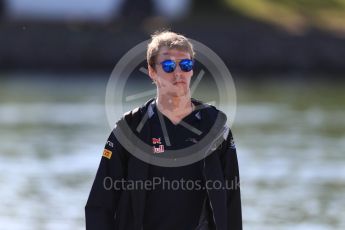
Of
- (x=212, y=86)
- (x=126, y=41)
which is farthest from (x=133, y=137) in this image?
(x=126, y=41)

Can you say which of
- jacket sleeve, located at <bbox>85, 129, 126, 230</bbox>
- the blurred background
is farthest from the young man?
the blurred background

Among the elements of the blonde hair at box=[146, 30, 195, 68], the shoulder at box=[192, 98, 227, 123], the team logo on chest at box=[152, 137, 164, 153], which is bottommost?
the team logo on chest at box=[152, 137, 164, 153]

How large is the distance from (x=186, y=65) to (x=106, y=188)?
2.49 feet

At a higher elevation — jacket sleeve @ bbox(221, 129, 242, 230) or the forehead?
the forehead

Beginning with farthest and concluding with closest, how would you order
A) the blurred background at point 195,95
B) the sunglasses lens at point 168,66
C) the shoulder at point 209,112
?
1. the blurred background at point 195,95
2. the shoulder at point 209,112
3. the sunglasses lens at point 168,66

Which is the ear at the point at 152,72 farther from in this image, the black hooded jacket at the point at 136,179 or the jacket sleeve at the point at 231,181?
the jacket sleeve at the point at 231,181

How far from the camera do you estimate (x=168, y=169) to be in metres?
5.57

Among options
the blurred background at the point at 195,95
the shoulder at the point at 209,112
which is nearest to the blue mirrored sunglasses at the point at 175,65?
the shoulder at the point at 209,112

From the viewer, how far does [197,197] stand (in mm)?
5633

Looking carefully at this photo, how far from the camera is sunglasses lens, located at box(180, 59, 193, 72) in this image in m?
5.55

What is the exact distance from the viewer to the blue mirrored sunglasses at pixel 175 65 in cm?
554

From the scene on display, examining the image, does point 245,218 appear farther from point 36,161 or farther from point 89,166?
point 36,161

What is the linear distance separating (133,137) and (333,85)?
32.4m

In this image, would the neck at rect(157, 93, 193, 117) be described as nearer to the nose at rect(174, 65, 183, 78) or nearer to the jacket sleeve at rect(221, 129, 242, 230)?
the nose at rect(174, 65, 183, 78)
